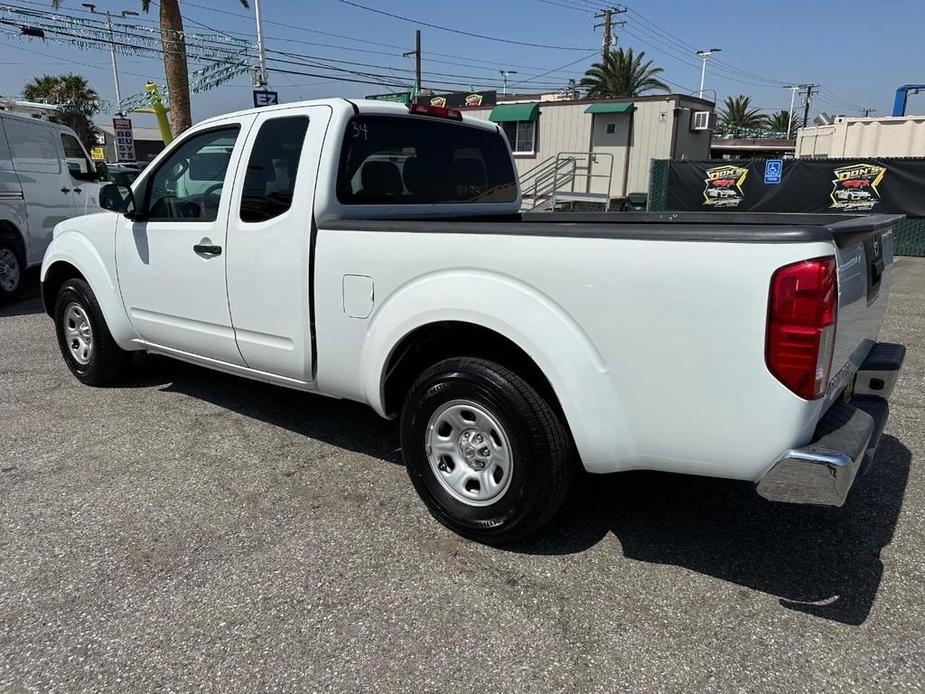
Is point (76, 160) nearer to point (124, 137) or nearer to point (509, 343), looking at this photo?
point (509, 343)

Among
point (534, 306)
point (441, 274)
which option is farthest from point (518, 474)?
point (441, 274)

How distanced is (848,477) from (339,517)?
2.17 m

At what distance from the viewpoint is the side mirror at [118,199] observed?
14.0 ft

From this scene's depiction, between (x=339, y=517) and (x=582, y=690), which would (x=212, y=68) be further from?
(x=582, y=690)

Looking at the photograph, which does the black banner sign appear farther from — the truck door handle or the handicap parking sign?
the truck door handle

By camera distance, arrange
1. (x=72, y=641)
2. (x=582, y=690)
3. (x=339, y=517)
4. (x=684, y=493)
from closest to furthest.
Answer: (x=582, y=690) → (x=72, y=641) → (x=339, y=517) → (x=684, y=493)

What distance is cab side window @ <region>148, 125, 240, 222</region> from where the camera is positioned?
396 cm

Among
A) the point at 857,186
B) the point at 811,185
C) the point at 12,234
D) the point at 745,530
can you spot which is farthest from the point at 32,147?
the point at 857,186

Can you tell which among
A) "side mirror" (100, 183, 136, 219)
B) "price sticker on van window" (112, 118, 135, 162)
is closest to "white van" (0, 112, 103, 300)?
"side mirror" (100, 183, 136, 219)

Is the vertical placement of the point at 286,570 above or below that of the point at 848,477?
below

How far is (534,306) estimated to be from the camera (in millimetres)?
2633

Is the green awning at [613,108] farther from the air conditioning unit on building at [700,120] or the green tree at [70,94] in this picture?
the green tree at [70,94]

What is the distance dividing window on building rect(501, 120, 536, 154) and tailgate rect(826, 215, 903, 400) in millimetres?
22032

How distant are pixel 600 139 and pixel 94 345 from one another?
20.6 m
